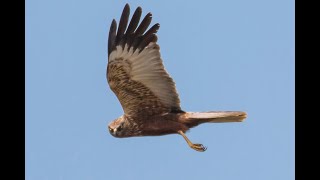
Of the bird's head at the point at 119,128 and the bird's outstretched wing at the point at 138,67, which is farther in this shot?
the bird's head at the point at 119,128

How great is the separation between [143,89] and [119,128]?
0.62 m

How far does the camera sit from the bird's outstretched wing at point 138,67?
7.43m

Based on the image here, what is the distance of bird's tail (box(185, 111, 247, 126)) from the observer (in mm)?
7504

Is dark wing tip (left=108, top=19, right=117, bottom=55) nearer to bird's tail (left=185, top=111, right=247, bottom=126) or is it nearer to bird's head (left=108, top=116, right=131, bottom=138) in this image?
bird's head (left=108, top=116, right=131, bottom=138)

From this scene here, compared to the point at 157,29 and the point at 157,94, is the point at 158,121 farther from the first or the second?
the point at 157,29

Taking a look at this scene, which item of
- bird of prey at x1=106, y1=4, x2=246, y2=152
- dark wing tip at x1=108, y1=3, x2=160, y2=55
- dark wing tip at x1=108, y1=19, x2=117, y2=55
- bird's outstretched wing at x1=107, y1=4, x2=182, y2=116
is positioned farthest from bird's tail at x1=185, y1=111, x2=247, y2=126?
dark wing tip at x1=108, y1=19, x2=117, y2=55

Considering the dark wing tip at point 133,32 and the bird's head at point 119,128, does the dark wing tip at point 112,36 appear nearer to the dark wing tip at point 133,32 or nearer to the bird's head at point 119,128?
the dark wing tip at point 133,32

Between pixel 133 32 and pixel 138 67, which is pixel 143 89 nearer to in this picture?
pixel 138 67

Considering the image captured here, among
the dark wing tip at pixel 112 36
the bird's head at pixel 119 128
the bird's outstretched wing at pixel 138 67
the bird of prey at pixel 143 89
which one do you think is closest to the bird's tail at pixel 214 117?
the bird of prey at pixel 143 89

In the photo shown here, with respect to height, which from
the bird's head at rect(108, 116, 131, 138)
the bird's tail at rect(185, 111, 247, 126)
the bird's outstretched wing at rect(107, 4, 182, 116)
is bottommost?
the bird's head at rect(108, 116, 131, 138)

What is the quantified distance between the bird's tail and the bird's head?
0.80m
